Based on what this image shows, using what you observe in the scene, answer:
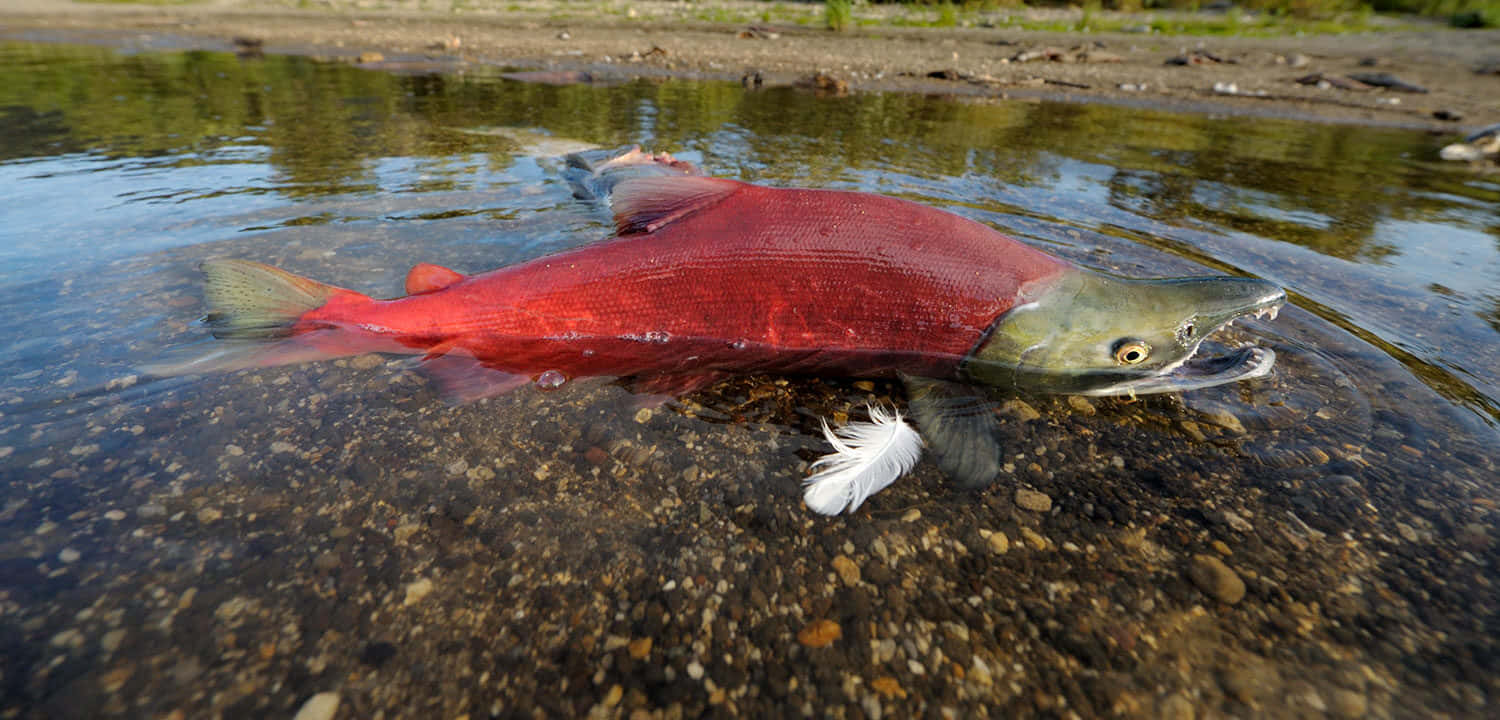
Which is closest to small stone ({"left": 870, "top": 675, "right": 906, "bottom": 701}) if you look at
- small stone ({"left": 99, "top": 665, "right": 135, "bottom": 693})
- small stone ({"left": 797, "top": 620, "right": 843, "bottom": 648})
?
small stone ({"left": 797, "top": 620, "right": 843, "bottom": 648})

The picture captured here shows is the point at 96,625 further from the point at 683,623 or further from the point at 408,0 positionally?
the point at 408,0

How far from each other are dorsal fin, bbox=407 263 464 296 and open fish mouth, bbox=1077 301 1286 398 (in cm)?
279

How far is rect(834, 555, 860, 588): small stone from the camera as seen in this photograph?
1922 mm

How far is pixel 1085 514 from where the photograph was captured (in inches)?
86.4

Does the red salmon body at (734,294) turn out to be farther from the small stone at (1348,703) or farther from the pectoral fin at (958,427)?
the small stone at (1348,703)

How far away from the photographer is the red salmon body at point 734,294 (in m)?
2.54

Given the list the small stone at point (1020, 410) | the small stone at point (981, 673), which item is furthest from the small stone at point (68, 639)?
the small stone at point (1020, 410)

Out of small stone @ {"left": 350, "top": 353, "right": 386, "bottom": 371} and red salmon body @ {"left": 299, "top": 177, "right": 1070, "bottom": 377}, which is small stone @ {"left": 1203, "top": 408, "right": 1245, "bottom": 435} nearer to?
red salmon body @ {"left": 299, "top": 177, "right": 1070, "bottom": 377}

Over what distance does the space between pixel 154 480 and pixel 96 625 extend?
0.64 m

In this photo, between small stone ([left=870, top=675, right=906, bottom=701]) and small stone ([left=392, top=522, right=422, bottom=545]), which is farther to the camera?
small stone ([left=392, top=522, right=422, bottom=545])

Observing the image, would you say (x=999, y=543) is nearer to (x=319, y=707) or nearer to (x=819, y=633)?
(x=819, y=633)

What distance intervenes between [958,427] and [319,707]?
7.21 feet

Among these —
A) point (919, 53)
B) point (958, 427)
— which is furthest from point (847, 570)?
point (919, 53)

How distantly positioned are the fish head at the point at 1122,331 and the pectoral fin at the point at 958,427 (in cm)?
18
